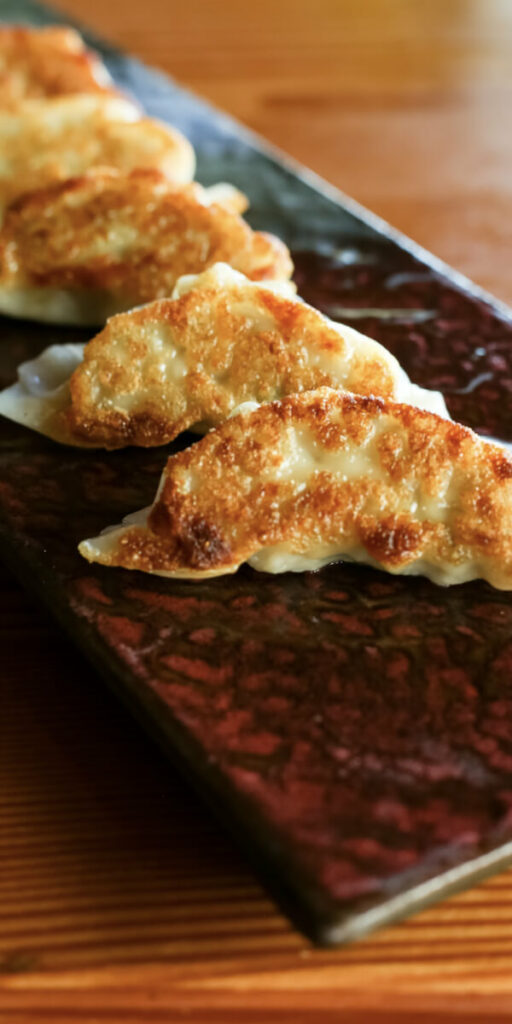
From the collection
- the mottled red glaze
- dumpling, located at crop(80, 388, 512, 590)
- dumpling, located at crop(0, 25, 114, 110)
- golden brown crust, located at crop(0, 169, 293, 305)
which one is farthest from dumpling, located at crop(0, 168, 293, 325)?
dumpling, located at crop(0, 25, 114, 110)

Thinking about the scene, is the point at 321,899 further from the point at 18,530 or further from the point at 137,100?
the point at 137,100

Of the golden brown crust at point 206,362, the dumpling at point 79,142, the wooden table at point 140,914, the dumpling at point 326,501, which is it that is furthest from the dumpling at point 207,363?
the dumpling at point 79,142

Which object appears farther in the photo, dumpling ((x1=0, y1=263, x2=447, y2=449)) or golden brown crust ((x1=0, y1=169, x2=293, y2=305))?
golden brown crust ((x1=0, y1=169, x2=293, y2=305))

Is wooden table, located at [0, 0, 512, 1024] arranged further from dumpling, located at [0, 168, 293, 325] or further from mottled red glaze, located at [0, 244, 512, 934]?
dumpling, located at [0, 168, 293, 325]

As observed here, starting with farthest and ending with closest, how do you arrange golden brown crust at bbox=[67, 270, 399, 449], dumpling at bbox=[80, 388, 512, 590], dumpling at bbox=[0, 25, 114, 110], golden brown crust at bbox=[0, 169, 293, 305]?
1. dumpling at bbox=[0, 25, 114, 110]
2. golden brown crust at bbox=[0, 169, 293, 305]
3. golden brown crust at bbox=[67, 270, 399, 449]
4. dumpling at bbox=[80, 388, 512, 590]

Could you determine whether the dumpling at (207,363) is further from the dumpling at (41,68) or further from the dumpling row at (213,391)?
the dumpling at (41,68)

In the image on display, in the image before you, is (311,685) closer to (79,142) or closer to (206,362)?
(206,362)
